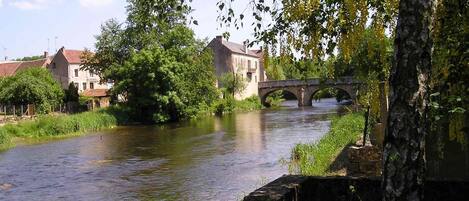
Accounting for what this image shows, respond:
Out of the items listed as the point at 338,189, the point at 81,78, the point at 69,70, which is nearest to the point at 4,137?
the point at 338,189

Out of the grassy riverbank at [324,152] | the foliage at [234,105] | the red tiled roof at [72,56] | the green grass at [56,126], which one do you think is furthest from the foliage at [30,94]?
the grassy riverbank at [324,152]

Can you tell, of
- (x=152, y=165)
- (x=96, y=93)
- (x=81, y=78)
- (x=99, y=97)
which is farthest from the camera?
(x=81, y=78)

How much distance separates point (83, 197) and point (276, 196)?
1218 cm

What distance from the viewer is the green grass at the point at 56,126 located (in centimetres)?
3412

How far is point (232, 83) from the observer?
68.9m

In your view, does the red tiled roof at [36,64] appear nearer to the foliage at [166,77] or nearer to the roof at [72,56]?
the roof at [72,56]

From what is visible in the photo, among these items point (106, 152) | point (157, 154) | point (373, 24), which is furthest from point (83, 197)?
point (373, 24)

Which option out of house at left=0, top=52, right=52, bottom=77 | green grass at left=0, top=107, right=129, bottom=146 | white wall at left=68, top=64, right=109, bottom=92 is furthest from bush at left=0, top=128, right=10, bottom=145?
house at left=0, top=52, right=52, bottom=77

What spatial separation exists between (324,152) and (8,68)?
219 ft

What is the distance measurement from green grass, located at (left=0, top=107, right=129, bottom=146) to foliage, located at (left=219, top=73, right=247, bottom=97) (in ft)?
90.4

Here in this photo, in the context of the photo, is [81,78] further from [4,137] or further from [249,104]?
[4,137]

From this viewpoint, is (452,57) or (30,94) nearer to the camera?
(452,57)

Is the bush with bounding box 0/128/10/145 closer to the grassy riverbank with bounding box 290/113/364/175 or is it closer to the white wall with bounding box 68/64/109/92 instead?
the grassy riverbank with bounding box 290/113/364/175

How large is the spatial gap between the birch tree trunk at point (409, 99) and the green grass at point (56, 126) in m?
30.3
